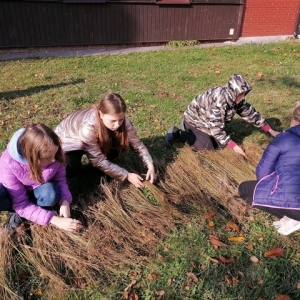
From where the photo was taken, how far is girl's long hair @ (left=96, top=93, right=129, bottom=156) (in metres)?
2.53

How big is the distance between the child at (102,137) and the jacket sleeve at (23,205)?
0.66 m

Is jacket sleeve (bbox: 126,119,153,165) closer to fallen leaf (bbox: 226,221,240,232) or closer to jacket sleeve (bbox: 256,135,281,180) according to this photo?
fallen leaf (bbox: 226,221,240,232)

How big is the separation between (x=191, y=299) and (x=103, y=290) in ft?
1.89

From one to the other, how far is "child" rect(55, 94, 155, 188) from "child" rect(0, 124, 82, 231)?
0.39 m

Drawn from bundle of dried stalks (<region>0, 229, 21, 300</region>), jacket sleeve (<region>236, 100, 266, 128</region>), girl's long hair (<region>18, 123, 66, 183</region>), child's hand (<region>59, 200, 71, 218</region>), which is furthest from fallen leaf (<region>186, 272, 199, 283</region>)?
jacket sleeve (<region>236, 100, 266, 128</region>)

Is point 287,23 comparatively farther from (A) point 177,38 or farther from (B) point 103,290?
(B) point 103,290

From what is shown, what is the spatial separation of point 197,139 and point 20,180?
2.13 metres

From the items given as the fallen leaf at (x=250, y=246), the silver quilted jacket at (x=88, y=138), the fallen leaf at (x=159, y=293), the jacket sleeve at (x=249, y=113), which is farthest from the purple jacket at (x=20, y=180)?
the jacket sleeve at (x=249, y=113)

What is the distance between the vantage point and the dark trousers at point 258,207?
2400mm

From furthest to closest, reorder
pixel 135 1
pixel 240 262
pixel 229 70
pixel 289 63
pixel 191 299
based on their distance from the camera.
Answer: pixel 135 1 < pixel 289 63 < pixel 229 70 < pixel 240 262 < pixel 191 299

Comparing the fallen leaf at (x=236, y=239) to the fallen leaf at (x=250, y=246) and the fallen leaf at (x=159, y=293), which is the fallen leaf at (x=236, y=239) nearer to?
the fallen leaf at (x=250, y=246)

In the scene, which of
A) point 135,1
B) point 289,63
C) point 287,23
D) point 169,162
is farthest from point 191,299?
point 287,23

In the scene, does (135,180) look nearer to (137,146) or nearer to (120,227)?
(137,146)

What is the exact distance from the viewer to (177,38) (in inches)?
420
